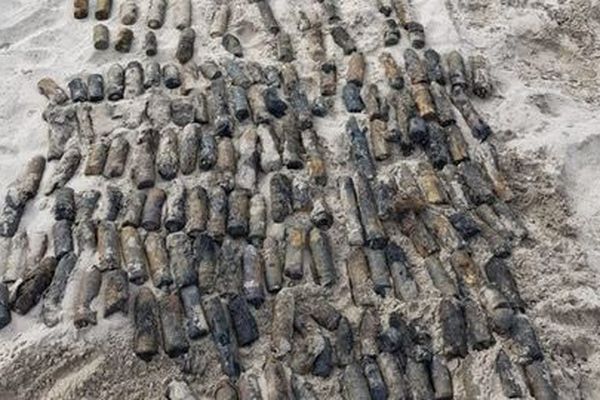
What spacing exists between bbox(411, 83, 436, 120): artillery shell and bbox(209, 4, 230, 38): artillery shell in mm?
1424

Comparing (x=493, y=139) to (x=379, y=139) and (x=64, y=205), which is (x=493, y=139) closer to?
(x=379, y=139)

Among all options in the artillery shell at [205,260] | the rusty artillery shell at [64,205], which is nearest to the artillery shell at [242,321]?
the artillery shell at [205,260]

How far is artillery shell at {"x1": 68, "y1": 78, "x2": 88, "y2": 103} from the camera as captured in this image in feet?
16.7

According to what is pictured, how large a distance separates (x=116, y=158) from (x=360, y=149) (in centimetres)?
139

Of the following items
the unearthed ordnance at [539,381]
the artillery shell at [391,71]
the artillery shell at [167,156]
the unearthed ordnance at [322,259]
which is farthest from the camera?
the artillery shell at [391,71]

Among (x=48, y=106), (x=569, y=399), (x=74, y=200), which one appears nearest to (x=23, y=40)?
(x=48, y=106)

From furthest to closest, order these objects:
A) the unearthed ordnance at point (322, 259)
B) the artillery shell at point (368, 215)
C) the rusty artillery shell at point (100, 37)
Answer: the rusty artillery shell at point (100, 37)
the artillery shell at point (368, 215)
the unearthed ordnance at point (322, 259)

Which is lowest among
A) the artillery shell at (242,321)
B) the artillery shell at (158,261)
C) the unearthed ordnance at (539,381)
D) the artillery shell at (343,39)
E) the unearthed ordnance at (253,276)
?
the unearthed ordnance at (539,381)

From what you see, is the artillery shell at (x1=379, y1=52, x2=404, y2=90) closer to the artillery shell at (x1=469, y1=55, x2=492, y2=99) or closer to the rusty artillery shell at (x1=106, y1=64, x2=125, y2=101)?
the artillery shell at (x1=469, y1=55, x2=492, y2=99)

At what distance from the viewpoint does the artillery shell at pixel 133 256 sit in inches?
159

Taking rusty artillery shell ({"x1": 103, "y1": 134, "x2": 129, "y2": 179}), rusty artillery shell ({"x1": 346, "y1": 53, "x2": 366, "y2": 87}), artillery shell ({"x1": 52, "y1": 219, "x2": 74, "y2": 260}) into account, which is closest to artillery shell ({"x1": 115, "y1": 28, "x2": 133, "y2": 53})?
rusty artillery shell ({"x1": 103, "y1": 134, "x2": 129, "y2": 179})

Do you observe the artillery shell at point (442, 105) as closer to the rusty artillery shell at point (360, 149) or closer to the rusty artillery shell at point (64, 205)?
the rusty artillery shell at point (360, 149)

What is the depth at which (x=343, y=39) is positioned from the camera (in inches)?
218

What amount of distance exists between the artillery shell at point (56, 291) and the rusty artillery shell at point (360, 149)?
164 cm
